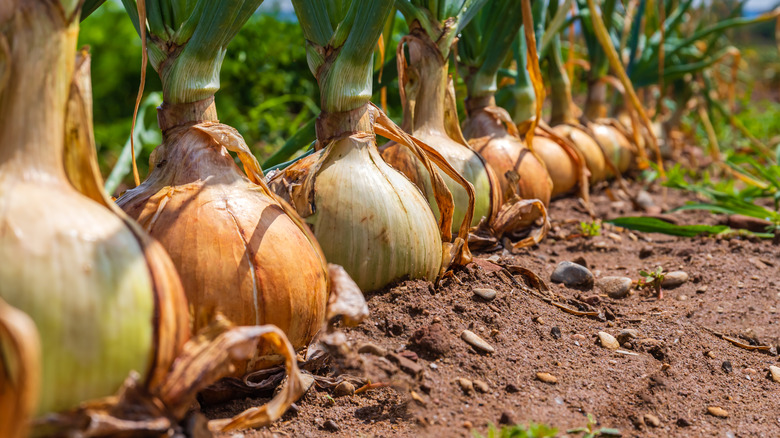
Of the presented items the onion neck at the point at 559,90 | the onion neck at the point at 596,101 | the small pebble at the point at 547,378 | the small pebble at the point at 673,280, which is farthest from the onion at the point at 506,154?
the onion neck at the point at 596,101

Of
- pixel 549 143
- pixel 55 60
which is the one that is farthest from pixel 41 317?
pixel 549 143

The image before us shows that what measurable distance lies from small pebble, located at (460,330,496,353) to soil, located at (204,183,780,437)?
0.5 inches

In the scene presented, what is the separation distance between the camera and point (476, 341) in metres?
1.24

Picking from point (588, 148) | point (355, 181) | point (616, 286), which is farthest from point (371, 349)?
point (588, 148)

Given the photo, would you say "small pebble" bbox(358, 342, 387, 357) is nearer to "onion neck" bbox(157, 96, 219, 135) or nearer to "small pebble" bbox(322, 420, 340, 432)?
"small pebble" bbox(322, 420, 340, 432)

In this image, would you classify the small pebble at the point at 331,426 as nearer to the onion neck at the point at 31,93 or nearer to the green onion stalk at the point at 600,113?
the onion neck at the point at 31,93

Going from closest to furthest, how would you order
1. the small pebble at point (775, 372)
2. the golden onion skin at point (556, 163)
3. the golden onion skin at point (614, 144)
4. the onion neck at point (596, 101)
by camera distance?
the small pebble at point (775, 372) → the golden onion skin at point (556, 163) → the golden onion skin at point (614, 144) → the onion neck at point (596, 101)

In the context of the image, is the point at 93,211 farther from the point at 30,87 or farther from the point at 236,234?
the point at 236,234

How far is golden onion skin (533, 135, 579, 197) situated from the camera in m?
2.57

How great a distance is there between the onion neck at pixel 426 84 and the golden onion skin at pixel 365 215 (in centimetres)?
51

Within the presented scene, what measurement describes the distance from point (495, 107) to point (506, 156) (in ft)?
0.71

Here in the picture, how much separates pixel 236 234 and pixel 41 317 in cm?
38

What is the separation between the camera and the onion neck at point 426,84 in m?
1.85

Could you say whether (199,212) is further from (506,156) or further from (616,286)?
(506,156)
